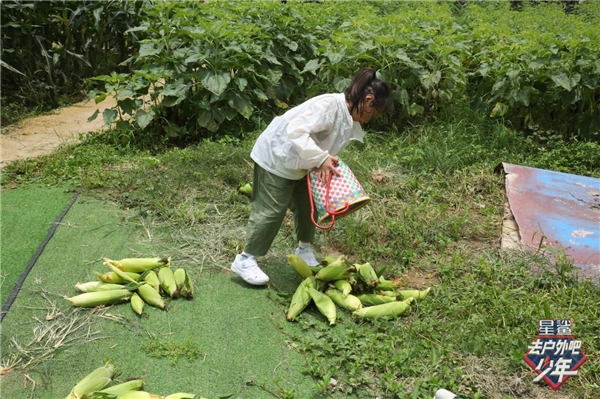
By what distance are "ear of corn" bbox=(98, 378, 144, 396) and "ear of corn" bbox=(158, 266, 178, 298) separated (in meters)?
0.76

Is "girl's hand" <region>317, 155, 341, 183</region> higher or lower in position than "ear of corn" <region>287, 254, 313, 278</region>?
higher

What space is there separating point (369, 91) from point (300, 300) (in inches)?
47.6

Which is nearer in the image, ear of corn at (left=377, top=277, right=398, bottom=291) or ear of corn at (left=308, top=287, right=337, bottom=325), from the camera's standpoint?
ear of corn at (left=308, top=287, right=337, bottom=325)

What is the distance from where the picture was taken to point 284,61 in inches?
259

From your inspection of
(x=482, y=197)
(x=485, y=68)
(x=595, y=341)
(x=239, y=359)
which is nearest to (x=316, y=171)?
(x=239, y=359)

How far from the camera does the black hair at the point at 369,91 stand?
314 centimetres

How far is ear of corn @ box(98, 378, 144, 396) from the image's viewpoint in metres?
2.51

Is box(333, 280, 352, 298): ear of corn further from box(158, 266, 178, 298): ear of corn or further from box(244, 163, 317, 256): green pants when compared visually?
box(158, 266, 178, 298): ear of corn

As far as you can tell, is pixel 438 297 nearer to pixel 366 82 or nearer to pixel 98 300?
pixel 366 82

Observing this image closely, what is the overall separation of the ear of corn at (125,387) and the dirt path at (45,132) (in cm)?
374

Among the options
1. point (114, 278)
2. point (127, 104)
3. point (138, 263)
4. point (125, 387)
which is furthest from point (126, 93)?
point (125, 387)
